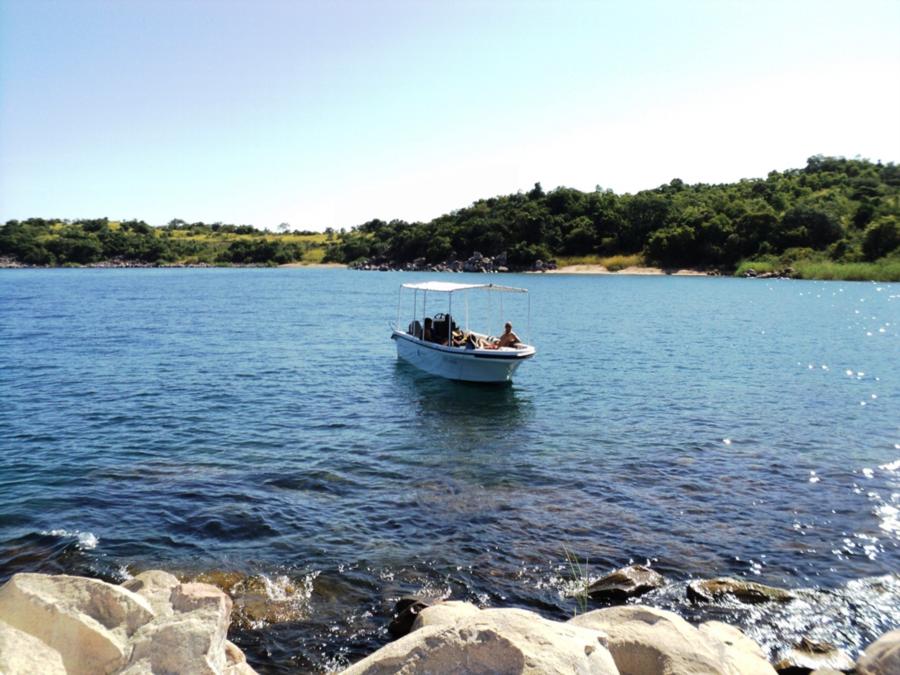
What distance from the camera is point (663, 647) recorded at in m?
6.63

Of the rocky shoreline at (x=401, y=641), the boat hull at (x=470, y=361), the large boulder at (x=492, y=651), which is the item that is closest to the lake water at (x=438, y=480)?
the boat hull at (x=470, y=361)

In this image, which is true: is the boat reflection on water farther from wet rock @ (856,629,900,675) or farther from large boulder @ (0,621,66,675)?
large boulder @ (0,621,66,675)

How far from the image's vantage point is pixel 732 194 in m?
139

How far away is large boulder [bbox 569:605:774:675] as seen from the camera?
6496mm

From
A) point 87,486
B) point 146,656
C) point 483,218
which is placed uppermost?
point 483,218

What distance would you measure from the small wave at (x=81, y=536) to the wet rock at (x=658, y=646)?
28.9 feet

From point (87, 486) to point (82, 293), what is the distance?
66669mm

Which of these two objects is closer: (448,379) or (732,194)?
(448,379)

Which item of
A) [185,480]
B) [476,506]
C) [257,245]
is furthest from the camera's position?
[257,245]

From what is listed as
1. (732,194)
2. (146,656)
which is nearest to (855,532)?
(146,656)

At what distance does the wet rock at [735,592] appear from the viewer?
10211 mm

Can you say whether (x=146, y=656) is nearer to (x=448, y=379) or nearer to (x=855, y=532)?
(x=855, y=532)

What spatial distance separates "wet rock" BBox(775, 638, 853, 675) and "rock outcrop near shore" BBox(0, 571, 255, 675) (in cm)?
653

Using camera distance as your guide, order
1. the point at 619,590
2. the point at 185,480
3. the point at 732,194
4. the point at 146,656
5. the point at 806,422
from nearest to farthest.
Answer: the point at 146,656 < the point at 619,590 < the point at 185,480 < the point at 806,422 < the point at 732,194
